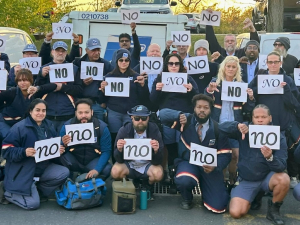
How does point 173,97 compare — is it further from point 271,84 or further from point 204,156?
point 271,84

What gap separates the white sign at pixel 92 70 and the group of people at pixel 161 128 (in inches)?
3.8

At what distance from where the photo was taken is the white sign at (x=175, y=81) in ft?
22.6

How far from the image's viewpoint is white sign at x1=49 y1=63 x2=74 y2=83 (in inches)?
283

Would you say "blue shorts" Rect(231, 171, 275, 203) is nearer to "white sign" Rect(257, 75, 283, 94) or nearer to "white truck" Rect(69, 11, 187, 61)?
"white sign" Rect(257, 75, 283, 94)

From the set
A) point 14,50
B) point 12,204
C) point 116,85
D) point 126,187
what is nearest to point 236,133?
point 126,187

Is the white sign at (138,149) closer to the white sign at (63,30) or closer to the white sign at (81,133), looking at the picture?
the white sign at (81,133)

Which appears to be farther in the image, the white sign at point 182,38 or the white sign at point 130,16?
the white sign at point 130,16

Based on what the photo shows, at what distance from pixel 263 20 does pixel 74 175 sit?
10.9 m

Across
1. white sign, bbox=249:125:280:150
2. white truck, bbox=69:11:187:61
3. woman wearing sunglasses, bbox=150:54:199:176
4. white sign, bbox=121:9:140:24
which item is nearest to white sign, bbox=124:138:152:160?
woman wearing sunglasses, bbox=150:54:199:176

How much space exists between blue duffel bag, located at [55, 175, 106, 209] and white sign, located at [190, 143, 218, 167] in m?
1.20

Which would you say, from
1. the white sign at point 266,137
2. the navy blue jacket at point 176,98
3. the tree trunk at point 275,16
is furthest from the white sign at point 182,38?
the tree trunk at point 275,16

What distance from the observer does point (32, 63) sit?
779 cm

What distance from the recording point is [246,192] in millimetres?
5969

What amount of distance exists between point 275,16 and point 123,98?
7.37m
